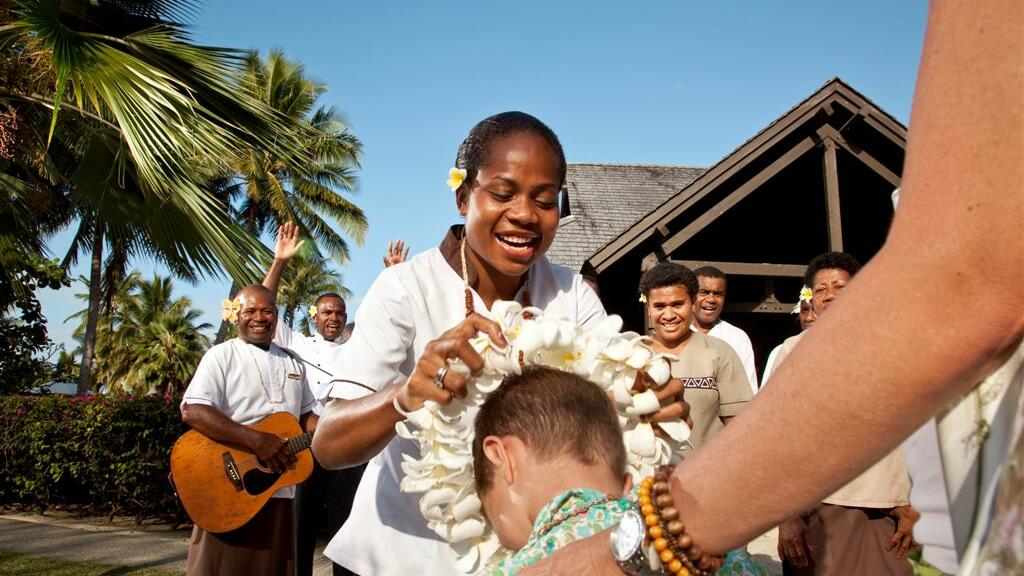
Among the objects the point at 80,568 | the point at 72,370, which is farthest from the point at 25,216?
the point at 72,370

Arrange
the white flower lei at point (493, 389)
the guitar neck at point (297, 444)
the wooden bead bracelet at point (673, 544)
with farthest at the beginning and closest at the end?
the guitar neck at point (297, 444), the white flower lei at point (493, 389), the wooden bead bracelet at point (673, 544)

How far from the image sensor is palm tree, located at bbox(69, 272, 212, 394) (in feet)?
116

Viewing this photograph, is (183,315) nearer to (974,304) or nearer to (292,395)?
(292,395)

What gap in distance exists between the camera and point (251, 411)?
5.79 m

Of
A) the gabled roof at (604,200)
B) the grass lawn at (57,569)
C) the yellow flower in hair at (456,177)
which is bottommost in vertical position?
the grass lawn at (57,569)

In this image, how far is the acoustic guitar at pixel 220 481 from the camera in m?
5.27

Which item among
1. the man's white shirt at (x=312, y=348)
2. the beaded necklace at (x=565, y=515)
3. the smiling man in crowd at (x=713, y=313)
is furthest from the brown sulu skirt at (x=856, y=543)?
the man's white shirt at (x=312, y=348)

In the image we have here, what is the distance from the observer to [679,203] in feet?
34.4

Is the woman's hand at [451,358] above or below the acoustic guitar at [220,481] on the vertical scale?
above

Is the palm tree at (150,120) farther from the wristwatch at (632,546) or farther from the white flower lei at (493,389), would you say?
the wristwatch at (632,546)

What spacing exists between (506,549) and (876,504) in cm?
280

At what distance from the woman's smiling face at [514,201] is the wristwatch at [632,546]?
1.36 m

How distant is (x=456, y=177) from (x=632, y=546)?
1634 millimetres

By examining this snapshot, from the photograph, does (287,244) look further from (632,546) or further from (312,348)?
(632,546)
